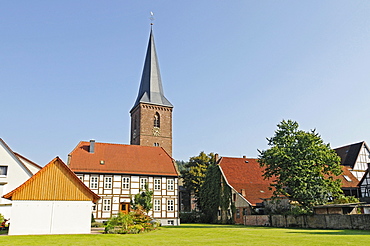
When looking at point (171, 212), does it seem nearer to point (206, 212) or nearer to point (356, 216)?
point (206, 212)

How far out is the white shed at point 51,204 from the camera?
21.3 meters

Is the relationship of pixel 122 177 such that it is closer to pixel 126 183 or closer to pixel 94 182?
pixel 126 183

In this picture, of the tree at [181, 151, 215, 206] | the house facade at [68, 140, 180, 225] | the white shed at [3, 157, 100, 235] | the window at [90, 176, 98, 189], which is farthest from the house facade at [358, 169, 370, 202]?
the white shed at [3, 157, 100, 235]

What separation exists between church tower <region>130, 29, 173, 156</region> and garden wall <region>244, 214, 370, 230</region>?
25401mm

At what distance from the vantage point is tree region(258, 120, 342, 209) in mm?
28766

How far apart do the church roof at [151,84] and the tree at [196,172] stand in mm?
11832

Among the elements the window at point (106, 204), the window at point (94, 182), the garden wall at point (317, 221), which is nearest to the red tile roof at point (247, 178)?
the garden wall at point (317, 221)

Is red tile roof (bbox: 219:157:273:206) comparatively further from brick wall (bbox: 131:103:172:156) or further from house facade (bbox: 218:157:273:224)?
brick wall (bbox: 131:103:172:156)

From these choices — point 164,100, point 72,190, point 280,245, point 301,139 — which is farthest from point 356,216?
point 164,100

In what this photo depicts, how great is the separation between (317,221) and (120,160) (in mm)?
21885

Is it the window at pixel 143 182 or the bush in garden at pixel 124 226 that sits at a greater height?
the window at pixel 143 182

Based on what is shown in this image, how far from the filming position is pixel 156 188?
1529 inches

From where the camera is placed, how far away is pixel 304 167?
95.3 feet

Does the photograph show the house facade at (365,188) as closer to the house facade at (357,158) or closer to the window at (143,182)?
the house facade at (357,158)
